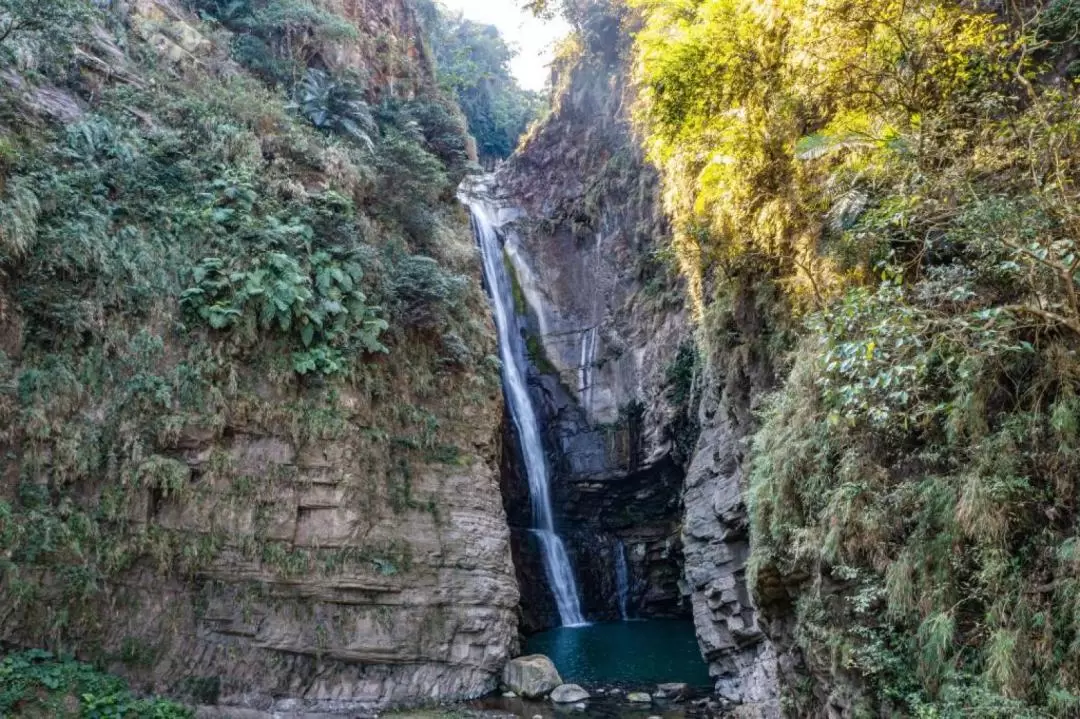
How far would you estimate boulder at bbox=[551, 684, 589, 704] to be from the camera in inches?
480

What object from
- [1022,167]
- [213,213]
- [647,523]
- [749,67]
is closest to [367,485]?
[213,213]

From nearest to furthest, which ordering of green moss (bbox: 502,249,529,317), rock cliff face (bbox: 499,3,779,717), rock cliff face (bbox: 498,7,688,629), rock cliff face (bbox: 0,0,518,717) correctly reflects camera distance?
rock cliff face (bbox: 0,0,518,717) → rock cliff face (bbox: 499,3,779,717) → rock cliff face (bbox: 498,7,688,629) → green moss (bbox: 502,249,529,317)

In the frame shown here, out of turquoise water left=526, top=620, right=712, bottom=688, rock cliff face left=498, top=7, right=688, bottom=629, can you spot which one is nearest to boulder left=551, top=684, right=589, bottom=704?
turquoise water left=526, top=620, right=712, bottom=688

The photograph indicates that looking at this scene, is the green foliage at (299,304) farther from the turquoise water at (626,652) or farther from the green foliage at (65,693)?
the turquoise water at (626,652)

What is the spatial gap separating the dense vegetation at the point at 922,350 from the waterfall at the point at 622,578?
14.7 m

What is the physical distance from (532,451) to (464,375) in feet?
27.7

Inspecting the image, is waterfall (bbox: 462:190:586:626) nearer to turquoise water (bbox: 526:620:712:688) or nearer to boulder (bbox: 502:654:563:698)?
turquoise water (bbox: 526:620:712:688)

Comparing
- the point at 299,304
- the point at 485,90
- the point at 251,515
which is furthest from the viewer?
the point at 485,90

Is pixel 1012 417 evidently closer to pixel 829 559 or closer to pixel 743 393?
pixel 829 559

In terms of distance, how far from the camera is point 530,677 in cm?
1255

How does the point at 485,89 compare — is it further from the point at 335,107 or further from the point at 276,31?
the point at 335,107

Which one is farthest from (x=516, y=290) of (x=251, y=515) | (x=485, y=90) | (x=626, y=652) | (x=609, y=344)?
(x=485, y=90)

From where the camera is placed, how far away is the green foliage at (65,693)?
8.12 meters

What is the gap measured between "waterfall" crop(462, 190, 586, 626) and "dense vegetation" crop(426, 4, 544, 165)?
16192 mm
